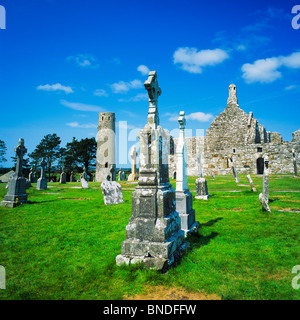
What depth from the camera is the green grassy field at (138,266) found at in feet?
8.46

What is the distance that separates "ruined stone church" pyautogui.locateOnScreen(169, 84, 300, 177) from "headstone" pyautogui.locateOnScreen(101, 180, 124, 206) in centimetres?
1280

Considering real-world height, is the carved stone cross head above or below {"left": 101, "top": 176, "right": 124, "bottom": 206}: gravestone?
above

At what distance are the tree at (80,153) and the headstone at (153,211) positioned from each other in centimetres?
4717

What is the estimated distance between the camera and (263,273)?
2.87 metres

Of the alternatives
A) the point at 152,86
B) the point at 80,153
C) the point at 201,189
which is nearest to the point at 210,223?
the point at 201,189

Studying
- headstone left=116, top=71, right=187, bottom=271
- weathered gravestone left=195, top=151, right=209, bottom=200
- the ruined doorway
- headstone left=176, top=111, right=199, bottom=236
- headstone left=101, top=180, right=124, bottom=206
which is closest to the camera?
headstone left=116, top=71, right=187, bottom=271

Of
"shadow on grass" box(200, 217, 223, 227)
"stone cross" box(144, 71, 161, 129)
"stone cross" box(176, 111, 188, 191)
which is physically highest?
"stone cross" box(144, 71, 161, 129)

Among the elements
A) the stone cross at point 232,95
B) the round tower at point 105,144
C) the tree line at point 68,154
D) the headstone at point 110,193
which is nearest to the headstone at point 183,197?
the headstone at point 110,193

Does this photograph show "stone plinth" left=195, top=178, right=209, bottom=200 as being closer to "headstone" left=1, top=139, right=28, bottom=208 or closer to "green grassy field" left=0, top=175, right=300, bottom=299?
"green grassy field" left=0, top=175, right=300, bottom=299

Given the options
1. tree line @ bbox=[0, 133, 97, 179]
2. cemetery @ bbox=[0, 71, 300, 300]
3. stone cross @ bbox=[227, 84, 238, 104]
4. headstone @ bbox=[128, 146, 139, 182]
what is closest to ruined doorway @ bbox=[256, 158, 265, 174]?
stone cross @ bbox=[227, 84, 238, 104]

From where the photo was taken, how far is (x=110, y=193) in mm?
8711

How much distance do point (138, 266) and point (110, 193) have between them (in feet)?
19.2

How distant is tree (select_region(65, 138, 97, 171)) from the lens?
4812 centimetres
